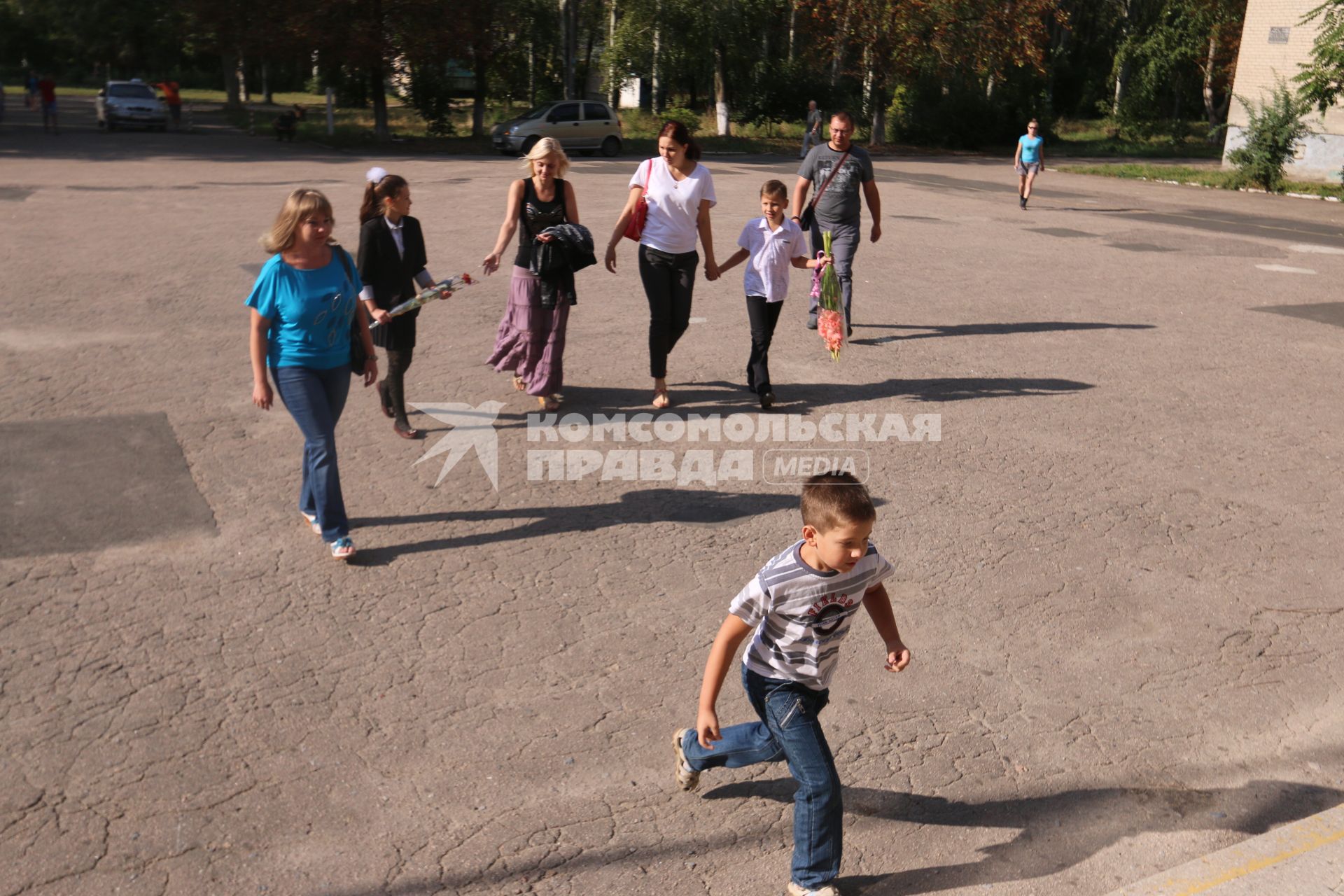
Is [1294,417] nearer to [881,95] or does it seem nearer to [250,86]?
[881,95]

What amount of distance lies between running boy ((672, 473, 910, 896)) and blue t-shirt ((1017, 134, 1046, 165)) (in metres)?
18.8

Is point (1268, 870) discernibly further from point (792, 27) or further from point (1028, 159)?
point (792, 27)

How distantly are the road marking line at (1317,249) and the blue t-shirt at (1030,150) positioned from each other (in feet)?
15.5

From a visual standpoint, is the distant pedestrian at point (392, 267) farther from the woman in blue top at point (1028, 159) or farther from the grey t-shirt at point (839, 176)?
the woman in blue top at point (1028, 159)

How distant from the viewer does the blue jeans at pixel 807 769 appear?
11.0 ft

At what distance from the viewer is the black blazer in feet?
22.5

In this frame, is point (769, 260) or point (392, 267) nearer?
point (392, 267)

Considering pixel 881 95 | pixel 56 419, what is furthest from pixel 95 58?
pixel 56 419

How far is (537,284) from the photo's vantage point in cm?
757

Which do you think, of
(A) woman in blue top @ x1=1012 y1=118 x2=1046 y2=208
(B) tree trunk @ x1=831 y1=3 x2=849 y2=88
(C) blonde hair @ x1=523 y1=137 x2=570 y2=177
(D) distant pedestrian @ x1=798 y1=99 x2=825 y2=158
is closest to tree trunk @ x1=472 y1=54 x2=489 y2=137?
(D) distant pedestrian @ x1=798 y1=99 x2=825 y2=158

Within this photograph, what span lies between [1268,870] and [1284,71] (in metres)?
32.2

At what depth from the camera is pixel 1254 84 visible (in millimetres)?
31156

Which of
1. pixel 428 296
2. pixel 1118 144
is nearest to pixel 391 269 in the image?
pixel 428 296

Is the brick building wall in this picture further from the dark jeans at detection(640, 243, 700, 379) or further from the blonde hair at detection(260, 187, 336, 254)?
the blonde hair at detection(260, 187, 336, 254)
